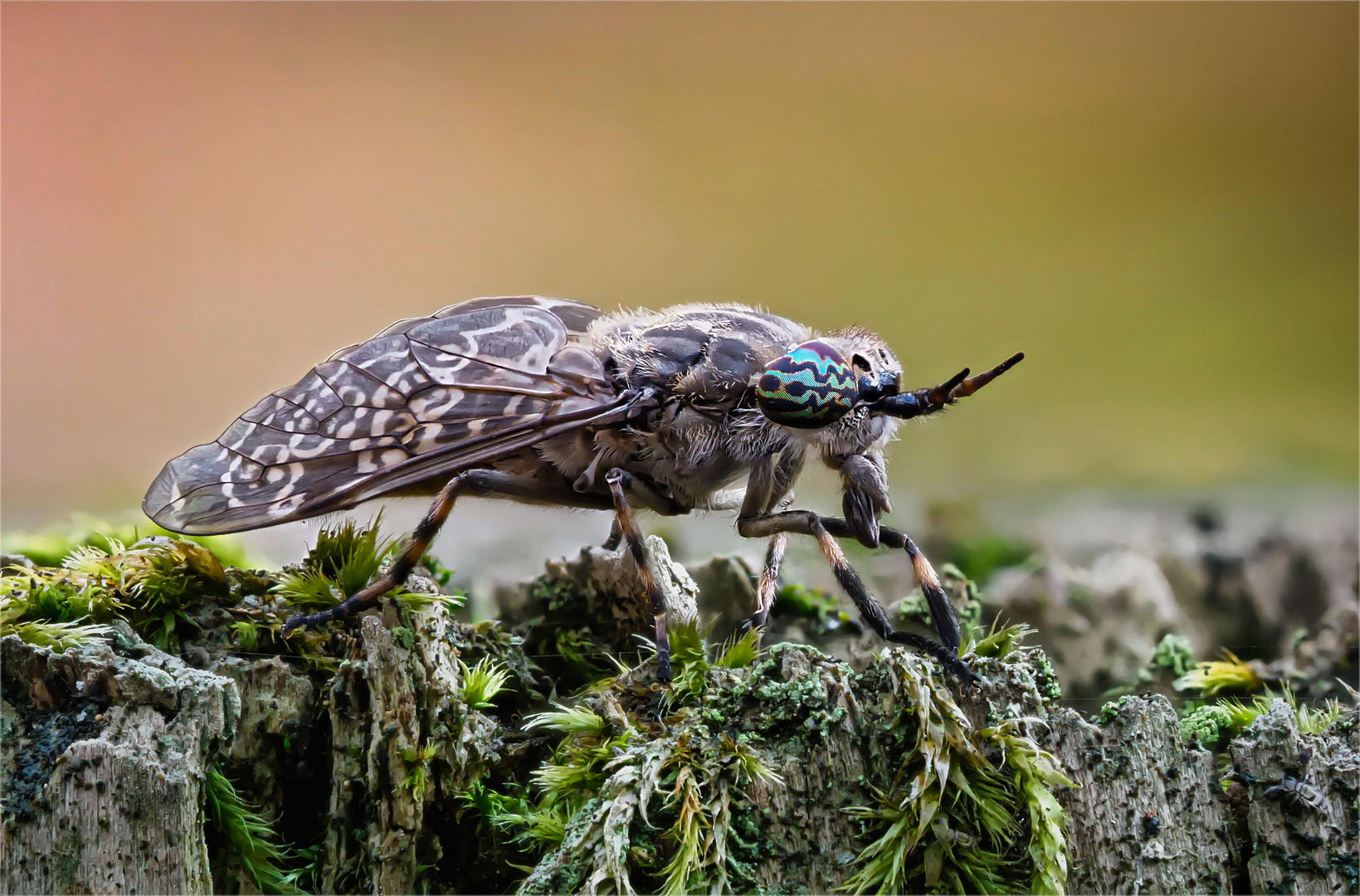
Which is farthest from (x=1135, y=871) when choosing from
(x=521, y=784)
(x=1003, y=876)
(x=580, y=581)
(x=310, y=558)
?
(x=310, y=558)

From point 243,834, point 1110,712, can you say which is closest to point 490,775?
point 243,834

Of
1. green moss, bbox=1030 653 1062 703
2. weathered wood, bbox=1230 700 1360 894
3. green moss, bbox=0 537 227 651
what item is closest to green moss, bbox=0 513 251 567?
green moss, bbox=0 537 227 651

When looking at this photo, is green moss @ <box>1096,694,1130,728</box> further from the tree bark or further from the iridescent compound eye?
the iridescent compound eye

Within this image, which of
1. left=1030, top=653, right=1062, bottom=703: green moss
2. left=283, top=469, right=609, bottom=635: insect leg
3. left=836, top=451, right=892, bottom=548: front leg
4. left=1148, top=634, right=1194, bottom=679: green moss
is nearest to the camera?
left=1030, top=653, right=1062, bottom=703: green moss

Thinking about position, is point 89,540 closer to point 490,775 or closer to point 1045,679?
point 490,775

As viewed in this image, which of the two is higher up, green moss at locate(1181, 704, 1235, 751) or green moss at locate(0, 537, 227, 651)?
green moss at locate(0, 537, 227, 651)

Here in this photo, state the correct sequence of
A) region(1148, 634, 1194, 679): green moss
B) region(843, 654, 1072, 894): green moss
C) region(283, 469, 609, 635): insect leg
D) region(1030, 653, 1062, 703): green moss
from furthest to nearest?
1. region(1148, 634, 1194, 679): green moss
2. region(283, 469, 609, 635): insect leg
3. region(1030, 653, 1062, 703): green moss
4. region(843, 654, 1072, 894): green moss

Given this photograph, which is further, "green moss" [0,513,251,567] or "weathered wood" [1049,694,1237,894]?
"green moss" [0,513,251,567]

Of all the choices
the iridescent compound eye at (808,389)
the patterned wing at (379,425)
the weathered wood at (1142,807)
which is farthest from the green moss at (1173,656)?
the patterned wing at (379,425)
